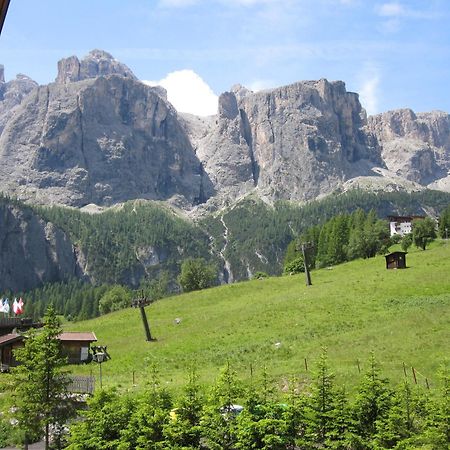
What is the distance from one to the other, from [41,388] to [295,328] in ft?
109

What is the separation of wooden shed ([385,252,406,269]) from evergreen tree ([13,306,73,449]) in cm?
6056

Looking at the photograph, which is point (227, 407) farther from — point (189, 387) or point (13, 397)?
point (13, 397)

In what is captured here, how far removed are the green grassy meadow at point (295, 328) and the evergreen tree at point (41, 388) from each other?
12.8m

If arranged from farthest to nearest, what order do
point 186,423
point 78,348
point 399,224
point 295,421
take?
point 399,224, point 78,348, point 186,423, point 295,421

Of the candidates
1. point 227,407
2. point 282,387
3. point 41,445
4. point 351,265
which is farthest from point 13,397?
point 351,265

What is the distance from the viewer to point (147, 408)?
26.3 m

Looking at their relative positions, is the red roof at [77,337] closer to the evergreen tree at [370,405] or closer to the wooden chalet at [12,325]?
the wooden chalet at [12,325]

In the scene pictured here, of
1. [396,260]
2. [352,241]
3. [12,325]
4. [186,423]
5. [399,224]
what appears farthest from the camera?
[399,224]

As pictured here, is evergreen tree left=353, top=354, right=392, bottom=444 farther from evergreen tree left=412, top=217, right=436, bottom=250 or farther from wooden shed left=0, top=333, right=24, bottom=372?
evergreen tree left=412, top=217, right=436, bottom=250

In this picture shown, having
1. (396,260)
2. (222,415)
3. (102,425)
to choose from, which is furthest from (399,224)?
(102,425)

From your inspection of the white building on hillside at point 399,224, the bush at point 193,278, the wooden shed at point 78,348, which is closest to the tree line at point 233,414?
the wooden shed at point 78,348

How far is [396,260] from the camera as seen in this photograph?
79.4 meters

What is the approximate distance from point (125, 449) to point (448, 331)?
31.0 meters

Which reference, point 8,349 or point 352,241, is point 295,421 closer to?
point 8,349
